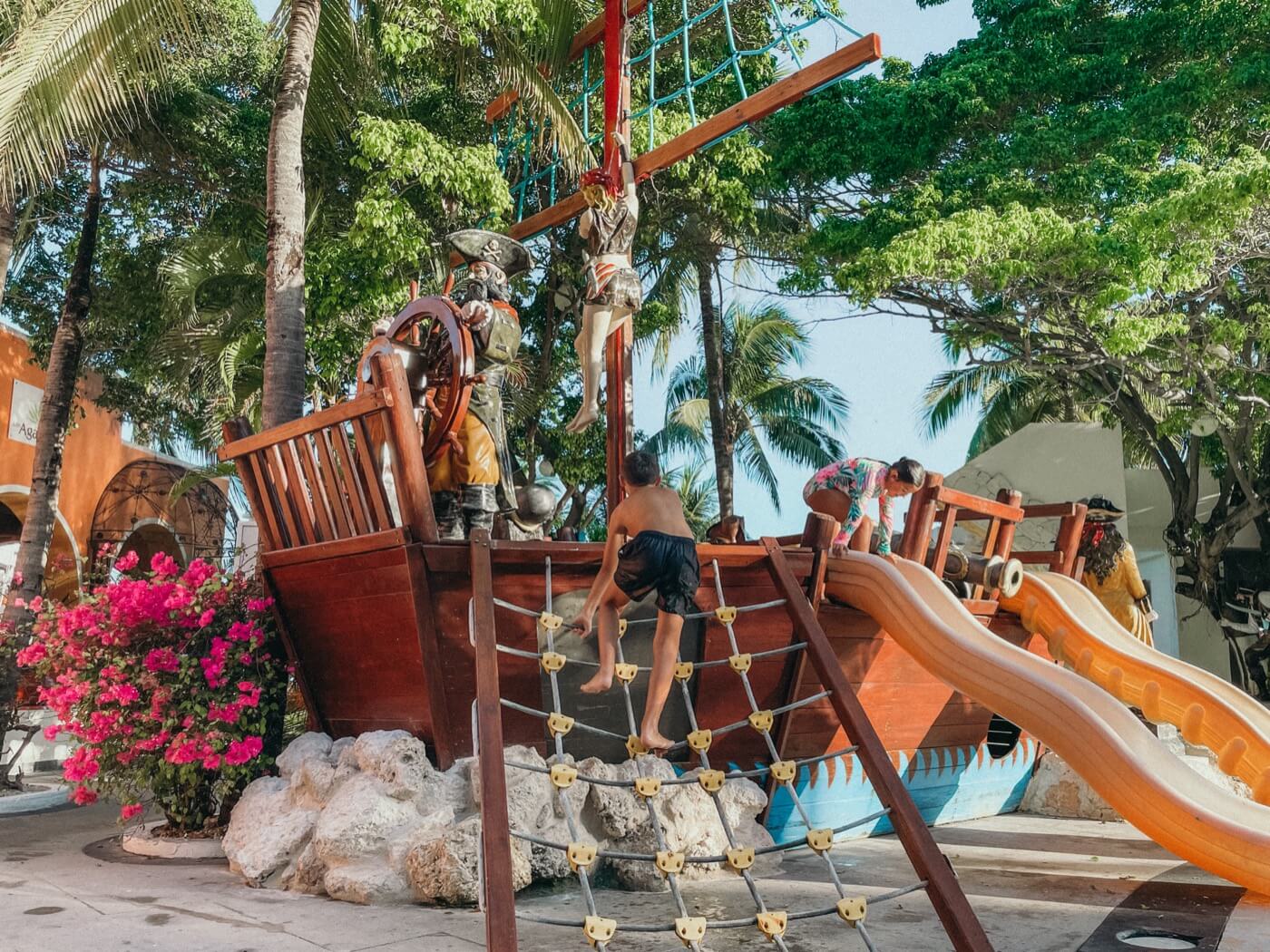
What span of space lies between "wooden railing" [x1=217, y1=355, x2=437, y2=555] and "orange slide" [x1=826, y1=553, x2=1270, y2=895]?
2.40m

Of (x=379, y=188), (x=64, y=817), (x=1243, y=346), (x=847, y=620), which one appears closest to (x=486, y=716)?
(x=847, y=620)

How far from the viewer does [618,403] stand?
6.92 metres

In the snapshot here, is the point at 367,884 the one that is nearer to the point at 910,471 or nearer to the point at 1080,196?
the point at 910,471

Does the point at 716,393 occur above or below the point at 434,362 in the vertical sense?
above

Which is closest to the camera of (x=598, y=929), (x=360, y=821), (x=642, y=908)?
(x=598, y=929)

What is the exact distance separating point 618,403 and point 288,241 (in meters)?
2.97

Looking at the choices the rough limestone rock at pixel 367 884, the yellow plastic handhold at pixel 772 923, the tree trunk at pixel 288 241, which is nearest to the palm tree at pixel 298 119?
the tree trunk at pixel 288 241

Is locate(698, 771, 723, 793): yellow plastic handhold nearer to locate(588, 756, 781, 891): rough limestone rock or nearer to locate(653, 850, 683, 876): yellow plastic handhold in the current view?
locate(653, 850, 683, 876): yellow plastic handhold

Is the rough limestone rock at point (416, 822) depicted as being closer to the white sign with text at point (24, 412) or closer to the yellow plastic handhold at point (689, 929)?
the yellow plastic handhold at point (689, 929)

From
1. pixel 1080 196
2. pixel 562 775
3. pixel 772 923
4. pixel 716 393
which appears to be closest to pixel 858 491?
pixel 562 775

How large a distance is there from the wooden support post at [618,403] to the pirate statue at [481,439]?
730 millimetres

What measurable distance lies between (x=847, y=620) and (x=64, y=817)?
561 centimetres

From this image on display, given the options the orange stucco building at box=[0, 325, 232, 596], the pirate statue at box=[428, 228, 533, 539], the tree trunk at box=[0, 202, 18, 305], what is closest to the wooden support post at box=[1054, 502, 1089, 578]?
the pirate statue at box=[428, 228, 533, 539]

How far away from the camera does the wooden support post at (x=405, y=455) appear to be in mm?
5191
